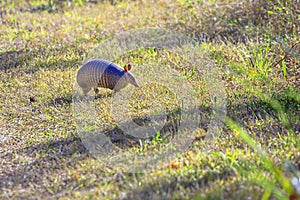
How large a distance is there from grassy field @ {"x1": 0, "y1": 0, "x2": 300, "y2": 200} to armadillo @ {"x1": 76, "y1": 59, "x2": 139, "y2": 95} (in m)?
0.15

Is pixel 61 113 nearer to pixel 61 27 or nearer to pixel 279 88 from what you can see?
pixel 279 88

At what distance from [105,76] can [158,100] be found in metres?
0.57

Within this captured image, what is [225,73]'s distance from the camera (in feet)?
19.0

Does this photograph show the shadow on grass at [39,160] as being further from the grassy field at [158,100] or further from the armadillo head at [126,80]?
the armadillo head at [126,80]

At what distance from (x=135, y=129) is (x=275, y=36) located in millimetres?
2552

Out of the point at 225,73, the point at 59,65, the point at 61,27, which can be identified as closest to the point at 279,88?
Answer: the point at 225,73

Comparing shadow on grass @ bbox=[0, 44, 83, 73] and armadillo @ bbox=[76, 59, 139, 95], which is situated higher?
armadillo @ bbox=[76, 59, 139, 95]

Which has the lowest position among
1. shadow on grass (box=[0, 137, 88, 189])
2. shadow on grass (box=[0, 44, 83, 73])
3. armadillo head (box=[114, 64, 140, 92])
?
shadow on grass (box=[0, 44, 83, 73])

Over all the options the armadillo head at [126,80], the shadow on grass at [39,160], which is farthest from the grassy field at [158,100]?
the armadillo head at [126,80]

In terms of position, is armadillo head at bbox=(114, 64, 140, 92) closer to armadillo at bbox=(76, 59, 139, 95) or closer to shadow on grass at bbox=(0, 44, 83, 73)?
armadillo at bbox=(76, 59, 139, 95)

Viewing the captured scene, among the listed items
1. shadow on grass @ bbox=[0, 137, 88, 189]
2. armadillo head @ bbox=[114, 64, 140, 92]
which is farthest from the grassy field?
armadillo head @ bbox=[114, 64, 140, 92]

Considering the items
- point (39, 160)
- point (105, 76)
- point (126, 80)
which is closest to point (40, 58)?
point (105, 76)

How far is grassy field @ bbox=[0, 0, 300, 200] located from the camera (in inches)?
149

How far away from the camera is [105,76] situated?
5.60 meters
